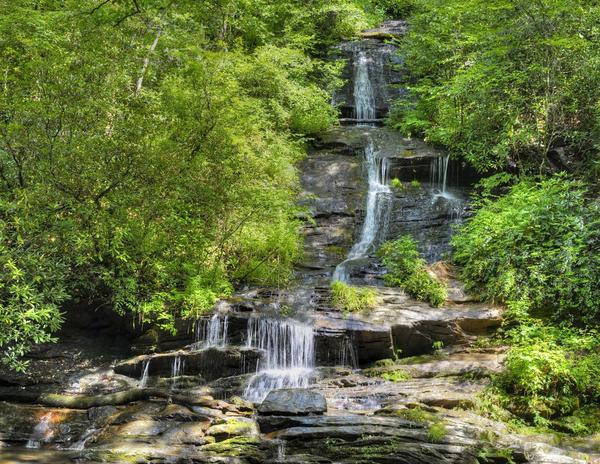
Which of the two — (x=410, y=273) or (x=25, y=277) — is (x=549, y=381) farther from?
(x=25, y=277)

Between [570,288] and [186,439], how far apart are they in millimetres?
6710

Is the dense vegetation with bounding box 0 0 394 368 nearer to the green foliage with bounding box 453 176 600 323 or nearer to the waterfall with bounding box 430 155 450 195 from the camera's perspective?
the green foliage with bounding box 453 176 600 323

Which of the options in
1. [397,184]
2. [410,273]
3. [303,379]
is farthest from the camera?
[397,184]

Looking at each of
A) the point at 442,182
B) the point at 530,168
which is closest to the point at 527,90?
the point at 530,168

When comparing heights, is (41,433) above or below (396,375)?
below

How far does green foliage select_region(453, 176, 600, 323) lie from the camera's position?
833cm

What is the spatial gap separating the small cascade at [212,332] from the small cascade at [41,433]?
8.74 ft

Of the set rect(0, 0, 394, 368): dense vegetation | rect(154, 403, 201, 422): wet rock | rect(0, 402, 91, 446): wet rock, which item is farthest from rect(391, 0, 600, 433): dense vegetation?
rect(0, 402, 91, 446): wet rock

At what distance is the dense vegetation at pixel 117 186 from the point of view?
7.49 metres

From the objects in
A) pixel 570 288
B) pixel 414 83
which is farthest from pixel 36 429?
pixel 414 83

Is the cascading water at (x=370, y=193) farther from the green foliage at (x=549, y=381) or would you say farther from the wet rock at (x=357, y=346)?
the green foliage at (x=549, y=381)

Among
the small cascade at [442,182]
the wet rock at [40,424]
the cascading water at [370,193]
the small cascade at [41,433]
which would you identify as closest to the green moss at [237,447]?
the wet rock at [40,424]

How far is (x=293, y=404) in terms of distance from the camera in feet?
21.7

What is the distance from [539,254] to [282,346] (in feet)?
16.8
